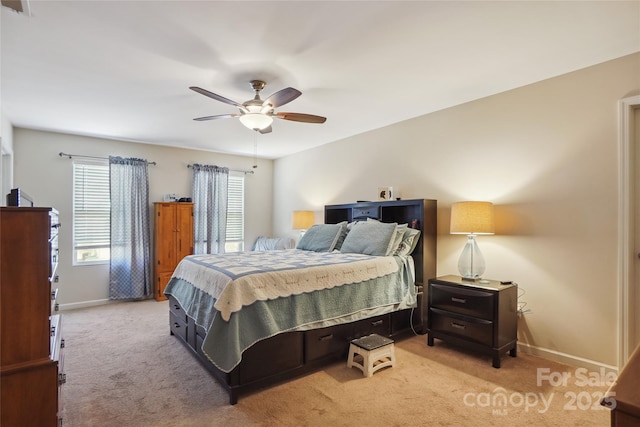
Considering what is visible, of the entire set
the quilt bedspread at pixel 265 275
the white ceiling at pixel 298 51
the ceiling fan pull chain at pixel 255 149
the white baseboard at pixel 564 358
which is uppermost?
the white ceiling at pixel 298 51

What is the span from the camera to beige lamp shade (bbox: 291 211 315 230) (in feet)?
17.7

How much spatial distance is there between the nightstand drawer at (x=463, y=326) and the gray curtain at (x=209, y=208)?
4.00 m

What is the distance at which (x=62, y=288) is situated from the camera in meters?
4.59

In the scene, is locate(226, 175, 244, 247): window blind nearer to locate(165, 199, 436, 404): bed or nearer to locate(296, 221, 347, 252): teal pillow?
locate(296, 221, 347, 252): teal pillow

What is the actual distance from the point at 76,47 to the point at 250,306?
229cm

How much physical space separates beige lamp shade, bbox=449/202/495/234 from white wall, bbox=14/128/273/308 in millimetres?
4504

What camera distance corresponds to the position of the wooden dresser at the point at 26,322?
55.2 inches

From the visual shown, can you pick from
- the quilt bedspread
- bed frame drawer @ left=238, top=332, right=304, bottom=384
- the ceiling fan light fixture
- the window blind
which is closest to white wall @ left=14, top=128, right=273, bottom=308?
the window blind

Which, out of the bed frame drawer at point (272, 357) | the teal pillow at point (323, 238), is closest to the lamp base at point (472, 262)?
the teal pillow at point (323, 238)

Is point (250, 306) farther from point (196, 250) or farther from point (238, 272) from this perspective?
point (196, 250)

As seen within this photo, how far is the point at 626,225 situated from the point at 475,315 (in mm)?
1333

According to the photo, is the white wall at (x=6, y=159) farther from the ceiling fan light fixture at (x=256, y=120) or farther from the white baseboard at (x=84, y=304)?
the ceiling fan light fixture at (x=256, y=120)

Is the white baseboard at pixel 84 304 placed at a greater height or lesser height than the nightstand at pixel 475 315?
lesser

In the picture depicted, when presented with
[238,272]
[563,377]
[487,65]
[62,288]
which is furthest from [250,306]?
[62,288]
